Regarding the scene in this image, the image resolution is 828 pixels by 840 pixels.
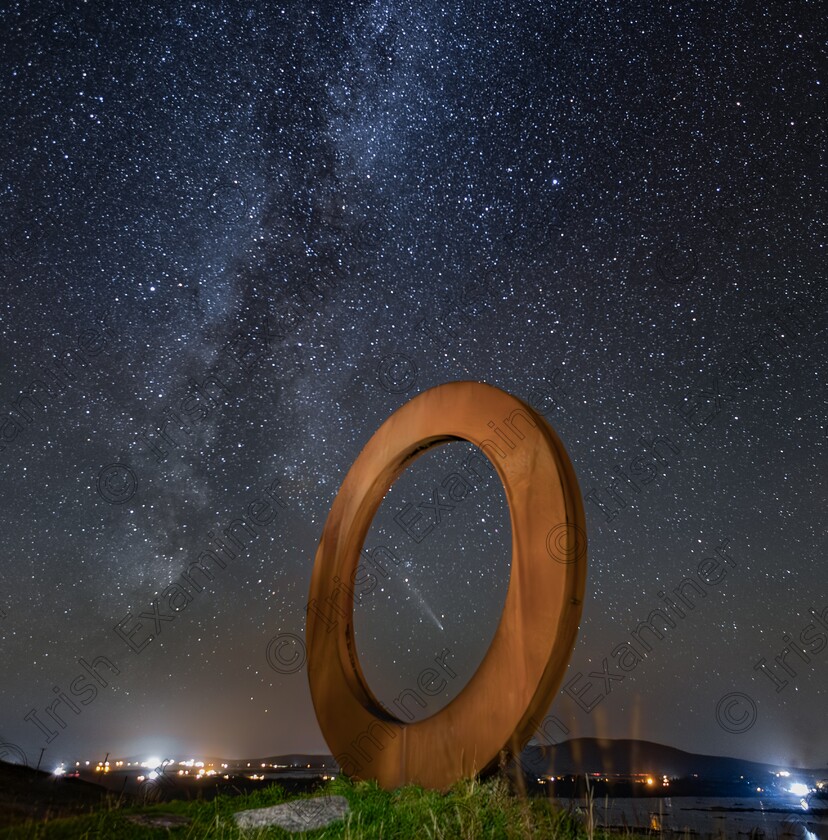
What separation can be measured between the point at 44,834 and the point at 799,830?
4819 centimetres

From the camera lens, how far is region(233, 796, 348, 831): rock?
5371 mm

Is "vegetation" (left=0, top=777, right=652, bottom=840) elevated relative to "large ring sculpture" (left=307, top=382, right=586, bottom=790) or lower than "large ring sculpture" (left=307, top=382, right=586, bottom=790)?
lower

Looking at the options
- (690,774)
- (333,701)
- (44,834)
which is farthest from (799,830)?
(690,774)

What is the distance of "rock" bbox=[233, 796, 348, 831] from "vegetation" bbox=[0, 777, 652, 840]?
11cm

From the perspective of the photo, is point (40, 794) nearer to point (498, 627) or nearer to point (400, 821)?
point (400, 821)

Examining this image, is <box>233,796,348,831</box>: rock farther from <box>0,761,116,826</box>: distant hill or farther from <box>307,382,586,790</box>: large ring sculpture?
<box>0,761,116,826</box>: distant hill

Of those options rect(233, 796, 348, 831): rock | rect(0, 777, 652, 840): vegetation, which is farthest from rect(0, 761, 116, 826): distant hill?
rect(233, 796, 348, 831): rock

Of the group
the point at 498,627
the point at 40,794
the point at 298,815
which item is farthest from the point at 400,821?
the point at 40,794

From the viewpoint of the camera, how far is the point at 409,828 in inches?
192

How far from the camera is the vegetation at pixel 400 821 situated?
4.62 m

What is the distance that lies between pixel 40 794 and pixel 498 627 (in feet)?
34.3

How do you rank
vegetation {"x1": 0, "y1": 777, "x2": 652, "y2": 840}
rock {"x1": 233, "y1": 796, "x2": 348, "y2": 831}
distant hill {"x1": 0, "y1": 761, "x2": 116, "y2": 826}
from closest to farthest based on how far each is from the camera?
vegetation {"x1": 0, "y1": 777, "x2": 652, "y2": 840} → rock {"x1": 233, "y1": 796, "x2": 348, "y2": 831} → distant hill {"x1": 0, "y1": 761, "x2": 116, "y2": 826}

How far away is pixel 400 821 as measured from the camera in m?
5.12

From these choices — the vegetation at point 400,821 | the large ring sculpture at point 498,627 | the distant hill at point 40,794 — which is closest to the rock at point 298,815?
the vegetation at point 400,821
